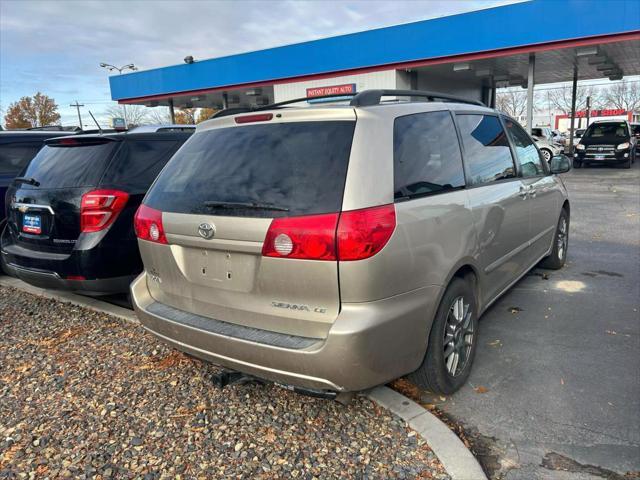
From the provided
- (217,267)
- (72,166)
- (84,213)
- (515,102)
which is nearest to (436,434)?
(217,267)

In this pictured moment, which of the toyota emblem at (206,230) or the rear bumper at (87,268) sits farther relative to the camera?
the rear bumper at (87,268)

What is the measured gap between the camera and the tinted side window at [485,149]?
11.9 ft

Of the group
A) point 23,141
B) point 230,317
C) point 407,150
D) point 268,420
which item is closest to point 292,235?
point 230,317

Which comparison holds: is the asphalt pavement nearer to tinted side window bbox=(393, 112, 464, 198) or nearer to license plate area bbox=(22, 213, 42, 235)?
tinted side window bbox=(393, 112, 464, 198)

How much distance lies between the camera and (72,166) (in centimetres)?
458

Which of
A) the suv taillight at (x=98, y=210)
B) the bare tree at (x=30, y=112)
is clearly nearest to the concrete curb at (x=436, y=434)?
the suv taillight at (x=98, y=210)

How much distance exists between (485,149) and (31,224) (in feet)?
13.3

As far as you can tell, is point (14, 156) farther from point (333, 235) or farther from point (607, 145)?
point (607, 145)

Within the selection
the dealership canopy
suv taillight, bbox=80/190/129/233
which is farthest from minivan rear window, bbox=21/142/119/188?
the dealership canopy

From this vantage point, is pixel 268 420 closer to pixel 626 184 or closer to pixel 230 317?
pixel 230 317

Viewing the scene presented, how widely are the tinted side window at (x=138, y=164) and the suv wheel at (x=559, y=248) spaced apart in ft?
14.4

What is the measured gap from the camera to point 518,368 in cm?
368

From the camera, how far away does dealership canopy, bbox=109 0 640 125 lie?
49.8 ft

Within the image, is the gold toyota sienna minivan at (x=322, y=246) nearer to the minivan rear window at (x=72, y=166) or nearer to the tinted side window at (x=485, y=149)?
the tinted side window at (x=485, y=149)
